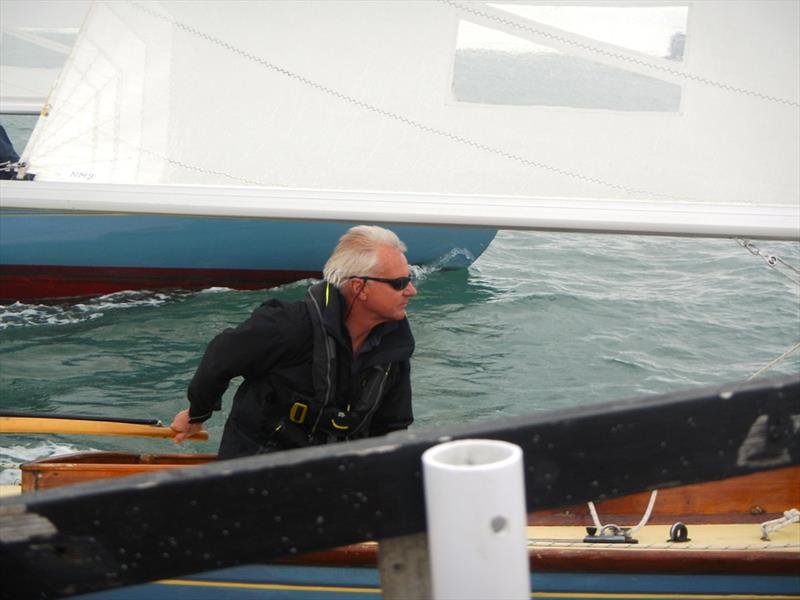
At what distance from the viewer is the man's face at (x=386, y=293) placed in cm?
273

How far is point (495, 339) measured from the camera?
718 cm

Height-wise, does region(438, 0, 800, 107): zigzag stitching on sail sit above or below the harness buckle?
above

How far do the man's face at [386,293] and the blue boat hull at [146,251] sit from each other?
5.09 metres

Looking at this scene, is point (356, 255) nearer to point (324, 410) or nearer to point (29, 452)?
point (324, 410)

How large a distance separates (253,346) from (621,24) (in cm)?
156

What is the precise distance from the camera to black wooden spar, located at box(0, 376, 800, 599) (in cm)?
128

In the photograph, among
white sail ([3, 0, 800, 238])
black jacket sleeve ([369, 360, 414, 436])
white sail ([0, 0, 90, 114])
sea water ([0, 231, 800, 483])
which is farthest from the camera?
white sail ([0, 0, 90, 114])

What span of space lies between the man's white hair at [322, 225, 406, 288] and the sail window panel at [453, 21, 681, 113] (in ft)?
2.45

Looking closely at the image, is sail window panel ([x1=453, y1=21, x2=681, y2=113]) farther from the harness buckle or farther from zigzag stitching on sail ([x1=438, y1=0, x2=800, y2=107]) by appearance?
the harness buckle

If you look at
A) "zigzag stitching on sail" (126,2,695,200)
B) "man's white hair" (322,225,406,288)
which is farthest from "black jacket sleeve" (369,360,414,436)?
"zigzag stitching on sail" (126,2,695,200)

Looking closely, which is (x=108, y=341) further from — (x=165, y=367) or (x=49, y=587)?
(x=49, y=587)

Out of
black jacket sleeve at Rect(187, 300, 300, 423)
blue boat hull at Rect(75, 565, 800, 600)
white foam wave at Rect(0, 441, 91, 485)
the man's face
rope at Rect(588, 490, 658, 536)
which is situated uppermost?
the man's face

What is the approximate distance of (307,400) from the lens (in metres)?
2.71

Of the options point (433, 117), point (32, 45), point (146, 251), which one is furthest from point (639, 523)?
point (32, 45)
